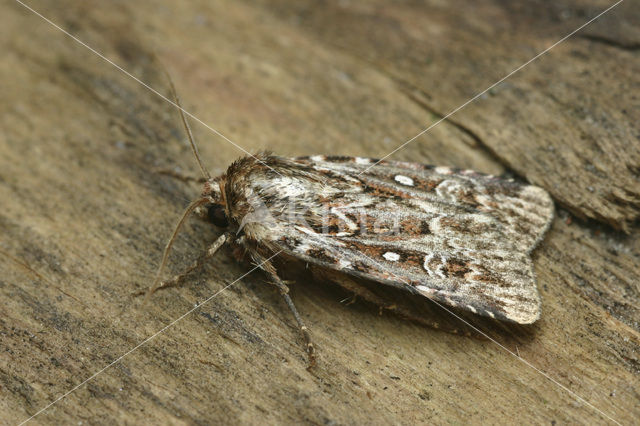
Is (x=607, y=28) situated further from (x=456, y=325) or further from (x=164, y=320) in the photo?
(x=164, y=320)

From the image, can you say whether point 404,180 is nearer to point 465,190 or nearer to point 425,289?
point 465,190

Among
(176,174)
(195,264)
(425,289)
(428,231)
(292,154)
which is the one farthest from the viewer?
(292,154)

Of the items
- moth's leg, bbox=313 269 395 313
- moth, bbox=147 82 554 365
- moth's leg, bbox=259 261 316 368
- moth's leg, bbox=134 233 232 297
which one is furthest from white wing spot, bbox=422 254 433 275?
moth's leg, bbox=134 233 232 297

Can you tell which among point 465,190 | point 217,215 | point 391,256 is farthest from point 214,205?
point 465,190

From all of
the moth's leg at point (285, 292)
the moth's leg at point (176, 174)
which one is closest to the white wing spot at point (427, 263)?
the moth's leg at point (285, 292)

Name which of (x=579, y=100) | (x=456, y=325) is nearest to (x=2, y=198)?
(x=456, y=325)

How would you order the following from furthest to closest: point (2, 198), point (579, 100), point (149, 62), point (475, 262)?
1. point (149, 62)
2. point (579, 100)
3. point (2, 198)
4. point (475, 262)
